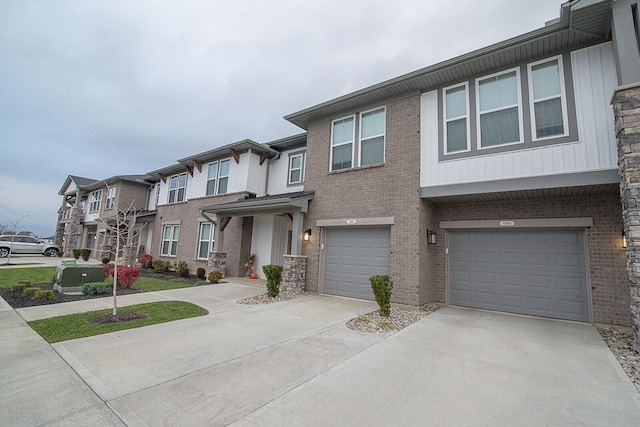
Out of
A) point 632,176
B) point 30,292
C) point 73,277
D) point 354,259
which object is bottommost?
point 30,292

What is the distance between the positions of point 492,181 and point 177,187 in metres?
17.1

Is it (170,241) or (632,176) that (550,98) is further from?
(170,241)

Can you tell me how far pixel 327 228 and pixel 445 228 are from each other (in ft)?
12.7

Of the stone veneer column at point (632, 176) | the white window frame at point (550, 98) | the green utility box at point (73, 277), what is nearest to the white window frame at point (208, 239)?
the green utility box at point (73, 277)

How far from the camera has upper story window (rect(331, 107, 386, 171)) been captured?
941cm

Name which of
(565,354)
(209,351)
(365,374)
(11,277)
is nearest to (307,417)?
(365,374)

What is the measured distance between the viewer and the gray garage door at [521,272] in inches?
278

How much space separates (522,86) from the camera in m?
7.20

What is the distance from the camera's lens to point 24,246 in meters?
23.8

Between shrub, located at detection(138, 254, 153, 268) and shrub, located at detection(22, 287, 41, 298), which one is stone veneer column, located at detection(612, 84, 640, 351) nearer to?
shrub, located at detection(22, 287, 41, 298)

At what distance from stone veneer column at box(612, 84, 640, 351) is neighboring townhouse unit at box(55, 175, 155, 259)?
21.6m

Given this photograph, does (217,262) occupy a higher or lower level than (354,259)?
lower

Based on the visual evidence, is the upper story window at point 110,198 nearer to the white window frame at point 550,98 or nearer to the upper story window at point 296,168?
the upper story window at point 296,168

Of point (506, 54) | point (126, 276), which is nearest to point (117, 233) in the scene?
point (126, 276)
